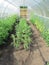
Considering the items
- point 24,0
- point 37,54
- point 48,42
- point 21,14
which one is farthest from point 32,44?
point 21,14

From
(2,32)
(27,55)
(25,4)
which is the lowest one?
(27,55)

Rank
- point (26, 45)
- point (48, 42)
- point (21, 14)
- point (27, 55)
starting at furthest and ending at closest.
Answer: point (21, 14)
point (48, 42)
point (26, 45)
point (27, 55)

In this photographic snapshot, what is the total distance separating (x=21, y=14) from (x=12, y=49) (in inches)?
505

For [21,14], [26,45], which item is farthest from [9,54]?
[21,14]

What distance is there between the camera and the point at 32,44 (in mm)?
7062

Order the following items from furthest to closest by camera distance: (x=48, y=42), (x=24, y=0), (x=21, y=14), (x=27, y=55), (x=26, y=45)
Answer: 1. (x=21, y=14)
2. (x=24, y=0)
3. (x=48, y=42)
4. (x=26, y=45)
5. (x=27, y=55)

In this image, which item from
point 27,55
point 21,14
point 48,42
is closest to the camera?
point 27,55

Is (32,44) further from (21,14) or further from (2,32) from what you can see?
(21,14)

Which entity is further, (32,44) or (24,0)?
(24,0)

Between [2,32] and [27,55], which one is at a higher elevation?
[2,32]

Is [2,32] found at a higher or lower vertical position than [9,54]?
higher

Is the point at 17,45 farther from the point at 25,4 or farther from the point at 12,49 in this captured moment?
the point at 25,4

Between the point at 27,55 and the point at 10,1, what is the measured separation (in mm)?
11956

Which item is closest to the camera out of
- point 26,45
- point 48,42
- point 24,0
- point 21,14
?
point 26,45
